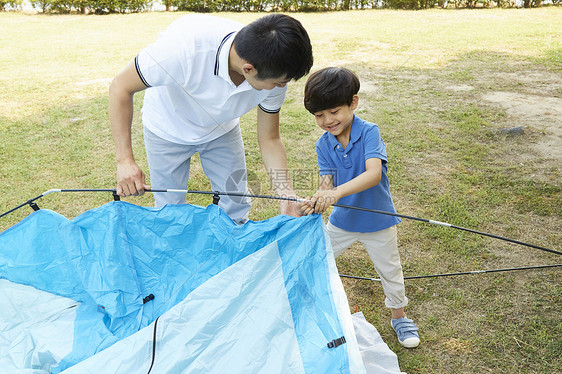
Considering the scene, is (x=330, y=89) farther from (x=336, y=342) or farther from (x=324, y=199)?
(x=336, y=342)

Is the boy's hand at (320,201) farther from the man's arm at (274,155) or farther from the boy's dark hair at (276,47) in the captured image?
the boy's dark hair at (276,47)

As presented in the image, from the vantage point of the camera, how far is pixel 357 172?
1.54m

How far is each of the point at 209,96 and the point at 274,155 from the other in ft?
1.17

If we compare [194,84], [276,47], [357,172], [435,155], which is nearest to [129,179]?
[194,84]

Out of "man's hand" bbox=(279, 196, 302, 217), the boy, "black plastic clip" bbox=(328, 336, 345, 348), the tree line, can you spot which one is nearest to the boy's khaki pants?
the boy

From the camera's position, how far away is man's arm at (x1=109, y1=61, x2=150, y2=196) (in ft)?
4.51

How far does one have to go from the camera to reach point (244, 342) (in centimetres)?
134

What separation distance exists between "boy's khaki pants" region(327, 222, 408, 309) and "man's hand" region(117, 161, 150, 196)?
70 centimetres

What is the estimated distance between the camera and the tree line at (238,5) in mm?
8203

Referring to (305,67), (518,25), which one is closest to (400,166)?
(305,67)

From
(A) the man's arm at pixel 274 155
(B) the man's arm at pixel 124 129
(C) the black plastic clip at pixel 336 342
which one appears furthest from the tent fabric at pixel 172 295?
(B) the man's arm at pixel 124 129

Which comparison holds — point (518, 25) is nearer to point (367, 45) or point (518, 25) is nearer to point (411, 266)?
point (367, 45)

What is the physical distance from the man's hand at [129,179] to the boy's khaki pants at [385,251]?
696 millimetres

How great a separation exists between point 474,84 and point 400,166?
189cm
